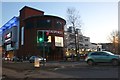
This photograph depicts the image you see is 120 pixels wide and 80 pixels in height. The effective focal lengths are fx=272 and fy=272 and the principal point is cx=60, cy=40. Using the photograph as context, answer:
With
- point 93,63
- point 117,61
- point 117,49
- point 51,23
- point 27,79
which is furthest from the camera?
point 117,49

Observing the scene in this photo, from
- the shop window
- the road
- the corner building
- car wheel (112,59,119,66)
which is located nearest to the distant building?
the shop window

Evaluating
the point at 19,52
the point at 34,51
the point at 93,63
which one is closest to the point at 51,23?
the point at 34,51

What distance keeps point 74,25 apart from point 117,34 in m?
43.6

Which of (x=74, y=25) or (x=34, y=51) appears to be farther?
(x=34, y=51)

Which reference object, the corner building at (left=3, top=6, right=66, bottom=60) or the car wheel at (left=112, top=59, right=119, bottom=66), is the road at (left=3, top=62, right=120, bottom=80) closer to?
the car wheel at (left=112, top=59, right=119, bottom=66)

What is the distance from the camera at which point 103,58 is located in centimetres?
2862

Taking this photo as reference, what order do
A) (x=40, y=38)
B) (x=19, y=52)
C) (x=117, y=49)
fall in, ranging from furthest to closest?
(x=117, y=49)
(x=19, y=52)
(x=40, y=38)

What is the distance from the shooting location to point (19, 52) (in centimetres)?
9006

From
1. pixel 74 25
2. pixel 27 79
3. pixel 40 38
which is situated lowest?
pixel 27 79

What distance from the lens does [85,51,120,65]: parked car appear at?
2781 centimetres

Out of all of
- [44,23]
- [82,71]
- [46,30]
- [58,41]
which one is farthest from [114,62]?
[44,23]

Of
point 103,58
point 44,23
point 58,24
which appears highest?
point 44,23

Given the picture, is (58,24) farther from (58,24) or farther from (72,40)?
(72,40)

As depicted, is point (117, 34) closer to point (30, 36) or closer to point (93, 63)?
point (30, 36)
